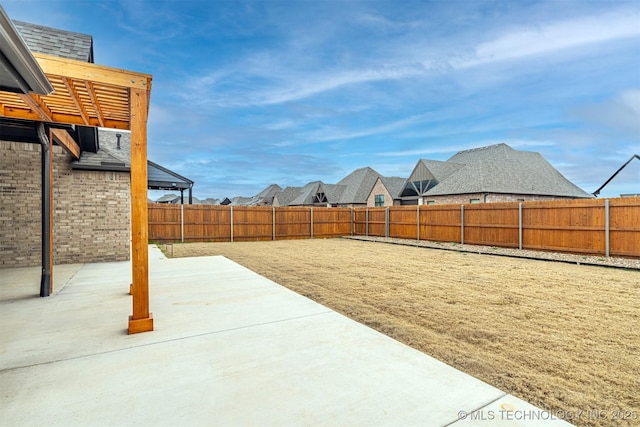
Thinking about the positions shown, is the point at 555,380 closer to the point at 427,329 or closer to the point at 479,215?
the point at 427,329

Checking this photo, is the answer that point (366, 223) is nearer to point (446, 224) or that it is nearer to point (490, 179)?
point (446, 224)

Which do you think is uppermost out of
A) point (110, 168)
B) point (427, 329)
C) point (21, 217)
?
point (110, 168)

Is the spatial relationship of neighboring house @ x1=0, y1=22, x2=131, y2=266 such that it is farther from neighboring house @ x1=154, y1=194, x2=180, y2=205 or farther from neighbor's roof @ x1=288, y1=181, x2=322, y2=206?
neighbor's roof @ x1=288, y1=181, x2=322, y2=206

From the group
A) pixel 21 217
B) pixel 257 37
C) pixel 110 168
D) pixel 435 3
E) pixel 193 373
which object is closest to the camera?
pixel 193 373

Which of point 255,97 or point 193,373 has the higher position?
point 255,97

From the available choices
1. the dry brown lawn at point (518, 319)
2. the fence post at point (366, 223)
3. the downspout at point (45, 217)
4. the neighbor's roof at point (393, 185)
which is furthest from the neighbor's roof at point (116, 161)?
the neighbor's roof at point (393, 185)

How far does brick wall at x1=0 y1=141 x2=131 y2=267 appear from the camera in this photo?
273 inches

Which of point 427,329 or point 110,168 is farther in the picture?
point 110,168

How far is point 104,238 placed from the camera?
8.05 metres

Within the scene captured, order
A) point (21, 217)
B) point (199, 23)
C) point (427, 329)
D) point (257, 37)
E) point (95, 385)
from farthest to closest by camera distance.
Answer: point (257, 37), point (199, 23), point (21, 217), point (427, 329), point (95, 385)

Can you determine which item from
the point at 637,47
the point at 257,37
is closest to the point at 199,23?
the point at 257,37

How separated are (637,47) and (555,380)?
572 inches

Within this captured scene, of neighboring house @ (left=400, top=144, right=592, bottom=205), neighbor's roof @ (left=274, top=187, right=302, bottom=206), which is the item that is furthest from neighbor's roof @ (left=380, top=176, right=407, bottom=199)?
neighbor's roof @ (left=274, top=187, right=302, bottom=206)

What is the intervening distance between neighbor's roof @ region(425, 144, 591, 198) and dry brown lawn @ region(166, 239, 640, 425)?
13901 millimetres
